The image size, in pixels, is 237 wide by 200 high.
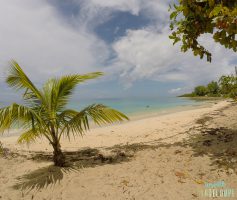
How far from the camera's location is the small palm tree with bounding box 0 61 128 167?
4.82 meters

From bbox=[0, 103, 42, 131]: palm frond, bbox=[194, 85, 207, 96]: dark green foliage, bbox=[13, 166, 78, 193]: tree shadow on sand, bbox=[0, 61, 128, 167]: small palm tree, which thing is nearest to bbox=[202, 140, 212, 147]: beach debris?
bbox=[0, 61, 128, 167]: small palm tree

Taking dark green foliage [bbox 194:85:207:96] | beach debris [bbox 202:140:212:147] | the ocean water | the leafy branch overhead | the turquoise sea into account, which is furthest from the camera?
dark green foliage [bbox 194:85:207:96]

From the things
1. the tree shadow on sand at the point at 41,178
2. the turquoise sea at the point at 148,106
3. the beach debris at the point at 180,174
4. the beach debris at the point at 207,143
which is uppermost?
the turquoise sea at the point at 148,106

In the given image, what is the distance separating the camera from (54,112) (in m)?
5.15

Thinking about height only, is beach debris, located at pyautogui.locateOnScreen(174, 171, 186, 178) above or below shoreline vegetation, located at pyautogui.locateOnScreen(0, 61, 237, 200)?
below

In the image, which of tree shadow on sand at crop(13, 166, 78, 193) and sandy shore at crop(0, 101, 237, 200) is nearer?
sandy shore at crop(0, 101, 237, 200)

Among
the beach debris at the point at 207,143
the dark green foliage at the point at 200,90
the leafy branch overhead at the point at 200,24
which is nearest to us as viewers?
the leafy branch overhead at the point at 200,24

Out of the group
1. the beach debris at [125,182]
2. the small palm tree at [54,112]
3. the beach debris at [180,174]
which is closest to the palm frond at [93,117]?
the small palm tree at [54,112]

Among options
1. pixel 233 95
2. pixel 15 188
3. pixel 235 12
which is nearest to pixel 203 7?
pixel 235 12

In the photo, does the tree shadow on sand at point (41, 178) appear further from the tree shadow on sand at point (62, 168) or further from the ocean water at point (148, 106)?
the ocean water at point (148, 106)

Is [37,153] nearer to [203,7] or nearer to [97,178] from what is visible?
[97,178]

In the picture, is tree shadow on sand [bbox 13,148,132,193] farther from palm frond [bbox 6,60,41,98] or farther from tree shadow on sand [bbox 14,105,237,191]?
palm frond [bbox 6,60,41,98]

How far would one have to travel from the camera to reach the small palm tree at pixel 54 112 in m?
4.82

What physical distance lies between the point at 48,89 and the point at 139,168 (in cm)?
274
